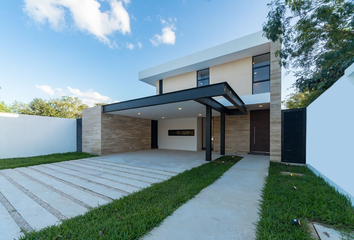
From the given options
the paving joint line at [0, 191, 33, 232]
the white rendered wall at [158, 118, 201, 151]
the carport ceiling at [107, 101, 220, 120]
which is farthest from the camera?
the white rendered wall at [158, 118, 201, 151]

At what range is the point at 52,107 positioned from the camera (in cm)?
1906

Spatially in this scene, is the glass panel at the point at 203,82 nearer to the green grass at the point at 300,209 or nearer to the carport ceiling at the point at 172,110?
the carport ceiling at the point at 172,110

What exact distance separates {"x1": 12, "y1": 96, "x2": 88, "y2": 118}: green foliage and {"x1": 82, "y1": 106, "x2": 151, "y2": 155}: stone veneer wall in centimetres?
1409

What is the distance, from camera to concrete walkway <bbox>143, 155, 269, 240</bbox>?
5.65 feet

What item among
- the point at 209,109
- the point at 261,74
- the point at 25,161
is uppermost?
the point at 261,74

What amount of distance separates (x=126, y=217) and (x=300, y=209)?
8.74ft

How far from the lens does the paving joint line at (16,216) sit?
6.28ft

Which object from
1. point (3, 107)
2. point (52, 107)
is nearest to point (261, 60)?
point (52, 107)

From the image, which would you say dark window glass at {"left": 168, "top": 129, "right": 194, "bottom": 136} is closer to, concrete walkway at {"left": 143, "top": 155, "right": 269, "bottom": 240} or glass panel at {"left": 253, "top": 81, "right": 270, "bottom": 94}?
glass panel at {"left": 253, "top": 81, "right": 270, "bottom": 94}

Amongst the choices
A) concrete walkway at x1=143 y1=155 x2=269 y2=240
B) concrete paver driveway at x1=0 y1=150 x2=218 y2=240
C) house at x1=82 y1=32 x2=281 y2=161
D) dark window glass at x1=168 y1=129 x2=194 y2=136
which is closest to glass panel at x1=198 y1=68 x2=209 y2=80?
house at x1=82 y1=32 x2=281 y2=161

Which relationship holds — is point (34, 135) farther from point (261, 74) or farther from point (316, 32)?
point (316, 32)

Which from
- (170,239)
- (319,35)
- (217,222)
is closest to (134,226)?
(170,239)

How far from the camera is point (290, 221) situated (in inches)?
74.6

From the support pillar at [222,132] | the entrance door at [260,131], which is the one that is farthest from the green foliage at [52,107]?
the entrance door at [260,131]
